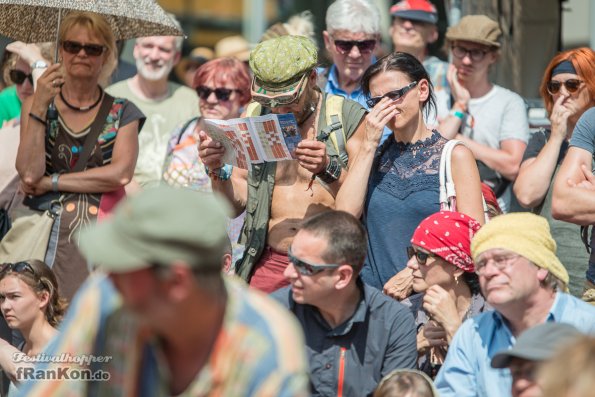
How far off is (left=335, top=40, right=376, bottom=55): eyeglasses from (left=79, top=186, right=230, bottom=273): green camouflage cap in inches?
165

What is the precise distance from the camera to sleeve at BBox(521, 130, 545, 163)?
6098 millimetres

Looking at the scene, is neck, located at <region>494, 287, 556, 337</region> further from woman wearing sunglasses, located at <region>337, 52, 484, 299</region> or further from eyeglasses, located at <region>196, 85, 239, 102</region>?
eyeglasses, located at <region>196, 85, 239, 102</region>

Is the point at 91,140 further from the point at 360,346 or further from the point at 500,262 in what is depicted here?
the point at 500,262

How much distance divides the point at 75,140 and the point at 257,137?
1.39 metres

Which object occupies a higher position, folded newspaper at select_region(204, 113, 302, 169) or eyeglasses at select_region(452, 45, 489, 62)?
folded newspaper at select_region(204, 113, 302, 169)

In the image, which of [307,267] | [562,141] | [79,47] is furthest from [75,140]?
[562,141]

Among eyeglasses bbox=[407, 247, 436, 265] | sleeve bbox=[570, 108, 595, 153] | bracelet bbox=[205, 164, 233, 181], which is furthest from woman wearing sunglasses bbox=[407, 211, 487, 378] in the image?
bracelet bbox=[205, 164, 233, 181]

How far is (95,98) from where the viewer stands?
6.17 meters

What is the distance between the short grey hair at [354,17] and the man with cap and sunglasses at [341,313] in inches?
92.2

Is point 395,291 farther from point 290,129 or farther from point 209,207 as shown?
point 209,207

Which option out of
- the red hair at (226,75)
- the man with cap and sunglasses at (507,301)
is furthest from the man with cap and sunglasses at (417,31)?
the man with cap and sunglasses at (507,301)

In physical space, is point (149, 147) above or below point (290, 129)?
below

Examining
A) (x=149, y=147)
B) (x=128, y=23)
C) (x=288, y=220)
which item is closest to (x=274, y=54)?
(x=288, y=220)

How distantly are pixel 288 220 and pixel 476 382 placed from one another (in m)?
1.31
